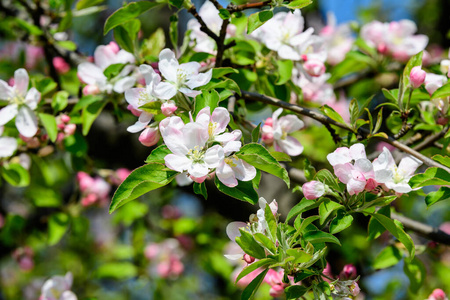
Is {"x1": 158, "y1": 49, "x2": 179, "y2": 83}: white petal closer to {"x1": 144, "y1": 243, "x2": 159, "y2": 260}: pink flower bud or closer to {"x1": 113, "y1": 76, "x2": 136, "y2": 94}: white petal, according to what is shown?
{"x1": 113, "y1": 76, "x2": 136, "y2": 94}: white petal

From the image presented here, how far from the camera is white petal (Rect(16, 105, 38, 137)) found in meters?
1.22

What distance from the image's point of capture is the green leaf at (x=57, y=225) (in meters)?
1.78

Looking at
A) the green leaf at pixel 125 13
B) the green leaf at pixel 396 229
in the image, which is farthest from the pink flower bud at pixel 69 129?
the green leaf at pixel 396 229

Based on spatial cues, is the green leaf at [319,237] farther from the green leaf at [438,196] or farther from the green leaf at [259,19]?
the green leaf at [259,19]

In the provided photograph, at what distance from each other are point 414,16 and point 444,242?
261cm

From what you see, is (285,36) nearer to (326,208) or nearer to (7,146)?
(326,208)

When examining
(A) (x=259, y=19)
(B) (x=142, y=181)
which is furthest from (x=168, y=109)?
(A) (x=259, y=19)

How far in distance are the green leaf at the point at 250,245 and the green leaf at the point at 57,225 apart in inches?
46.3

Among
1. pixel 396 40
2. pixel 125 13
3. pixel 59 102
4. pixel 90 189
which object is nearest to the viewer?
pixel 125 13

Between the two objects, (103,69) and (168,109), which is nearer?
(168,109)

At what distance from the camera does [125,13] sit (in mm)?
1122

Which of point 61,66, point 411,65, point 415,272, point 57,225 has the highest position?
point 411,65

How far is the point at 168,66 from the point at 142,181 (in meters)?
0.28

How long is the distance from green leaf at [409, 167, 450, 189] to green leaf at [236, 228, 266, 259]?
35cm
